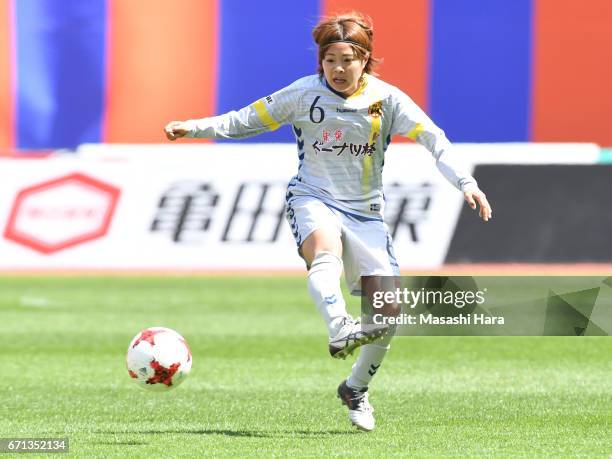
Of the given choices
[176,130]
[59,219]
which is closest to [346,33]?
[176,130]

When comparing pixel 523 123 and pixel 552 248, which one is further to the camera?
pixel 523 123

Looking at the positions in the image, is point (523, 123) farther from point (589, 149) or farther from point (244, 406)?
point (244, 406)

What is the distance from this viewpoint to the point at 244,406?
809cm

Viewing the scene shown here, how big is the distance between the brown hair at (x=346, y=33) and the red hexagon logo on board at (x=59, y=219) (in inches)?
432

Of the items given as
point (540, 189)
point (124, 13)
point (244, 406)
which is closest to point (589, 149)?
point (540, 189)

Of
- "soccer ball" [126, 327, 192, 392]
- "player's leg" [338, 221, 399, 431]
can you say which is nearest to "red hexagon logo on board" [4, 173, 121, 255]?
"soccer ball" [126, 327, 192, 392]

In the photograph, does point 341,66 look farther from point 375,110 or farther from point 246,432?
point 246,432

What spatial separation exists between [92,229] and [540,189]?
540cm

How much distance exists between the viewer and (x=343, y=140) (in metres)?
7.03

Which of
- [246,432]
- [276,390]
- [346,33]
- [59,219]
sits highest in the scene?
[346,33]

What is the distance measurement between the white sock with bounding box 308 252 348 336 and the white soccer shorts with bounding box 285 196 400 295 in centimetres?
16

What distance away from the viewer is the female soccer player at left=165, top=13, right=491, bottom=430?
6.90 meters

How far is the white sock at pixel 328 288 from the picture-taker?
6621 millimetres

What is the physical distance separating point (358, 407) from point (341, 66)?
1.68 meters
